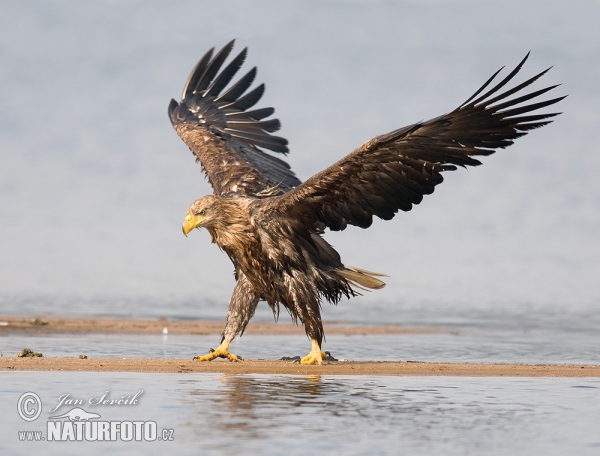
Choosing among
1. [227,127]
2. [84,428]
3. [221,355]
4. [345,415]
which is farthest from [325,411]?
[227,127]

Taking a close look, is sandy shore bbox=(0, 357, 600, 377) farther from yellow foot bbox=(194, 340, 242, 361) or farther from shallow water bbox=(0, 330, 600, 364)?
shallow water bbox=(0, 330, 600, 364)

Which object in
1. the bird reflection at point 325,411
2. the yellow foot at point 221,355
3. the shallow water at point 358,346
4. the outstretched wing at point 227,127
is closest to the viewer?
the bird reflection at point 325,411

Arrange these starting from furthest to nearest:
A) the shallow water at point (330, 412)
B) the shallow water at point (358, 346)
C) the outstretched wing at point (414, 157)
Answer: the shallow water at point (358, 346) < the outstretched wing at point (414, 157) < the shallow water at point (330, 412)

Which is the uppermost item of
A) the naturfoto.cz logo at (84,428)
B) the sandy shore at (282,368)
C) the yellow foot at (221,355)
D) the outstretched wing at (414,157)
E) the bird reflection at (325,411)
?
the outstretched wing at (414,157)

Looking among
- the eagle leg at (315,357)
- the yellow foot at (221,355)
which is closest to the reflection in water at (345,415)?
the eagle leg at (315,357)

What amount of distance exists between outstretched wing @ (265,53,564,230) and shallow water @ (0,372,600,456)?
202 cm

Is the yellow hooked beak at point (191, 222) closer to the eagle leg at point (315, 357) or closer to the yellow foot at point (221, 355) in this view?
the yellow foot at point (221, 355)

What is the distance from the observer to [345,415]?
26.5 feet

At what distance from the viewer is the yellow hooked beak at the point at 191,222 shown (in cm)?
1171

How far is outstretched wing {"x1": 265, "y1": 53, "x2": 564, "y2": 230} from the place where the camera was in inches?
422

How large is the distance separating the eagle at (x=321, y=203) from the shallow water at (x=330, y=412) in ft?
4.79

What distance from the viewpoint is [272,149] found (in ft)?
51.8

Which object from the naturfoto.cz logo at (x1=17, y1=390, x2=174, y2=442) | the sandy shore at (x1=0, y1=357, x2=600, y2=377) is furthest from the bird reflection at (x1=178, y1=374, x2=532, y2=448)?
the sandy shore at (x1=0, y1=357, x2=600, y2=377)

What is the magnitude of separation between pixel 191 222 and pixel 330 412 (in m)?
4.18
